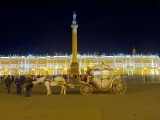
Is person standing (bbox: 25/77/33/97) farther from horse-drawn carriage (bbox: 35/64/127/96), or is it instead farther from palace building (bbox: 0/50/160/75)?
palace building (bbox: 0/50/160/75)

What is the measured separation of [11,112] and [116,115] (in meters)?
4.06

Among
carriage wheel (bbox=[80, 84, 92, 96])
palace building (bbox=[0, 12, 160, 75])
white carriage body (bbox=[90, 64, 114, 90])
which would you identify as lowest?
carriage wheel (bbox=[80, 84, 92, 96])

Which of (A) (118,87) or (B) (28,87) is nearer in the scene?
(B) (28,87)

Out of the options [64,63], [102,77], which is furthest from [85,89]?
[64,63]

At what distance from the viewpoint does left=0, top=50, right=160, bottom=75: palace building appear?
94562 mm

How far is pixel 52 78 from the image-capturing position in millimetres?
14891

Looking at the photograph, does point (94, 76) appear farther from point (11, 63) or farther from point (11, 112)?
point (11, 63)

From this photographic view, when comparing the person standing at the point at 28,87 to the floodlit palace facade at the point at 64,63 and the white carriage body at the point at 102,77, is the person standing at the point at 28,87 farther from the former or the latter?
the floodlit palace facade at the point at 64,63

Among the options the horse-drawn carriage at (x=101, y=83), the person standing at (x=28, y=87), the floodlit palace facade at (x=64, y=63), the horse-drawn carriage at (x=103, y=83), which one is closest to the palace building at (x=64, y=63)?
the floodlit palace facade at (x=64, y=63)

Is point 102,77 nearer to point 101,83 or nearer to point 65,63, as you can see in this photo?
point 101,83

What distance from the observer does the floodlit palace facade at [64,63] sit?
94.6 meters

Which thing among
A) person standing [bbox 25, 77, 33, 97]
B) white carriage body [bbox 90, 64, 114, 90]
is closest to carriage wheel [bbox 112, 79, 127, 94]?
white carriage body [bbox 90, 64, 114, 90]

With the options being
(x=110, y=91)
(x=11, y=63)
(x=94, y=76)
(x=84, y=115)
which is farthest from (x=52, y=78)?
(x=11, y=63)

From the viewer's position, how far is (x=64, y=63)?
95500 millimetres
